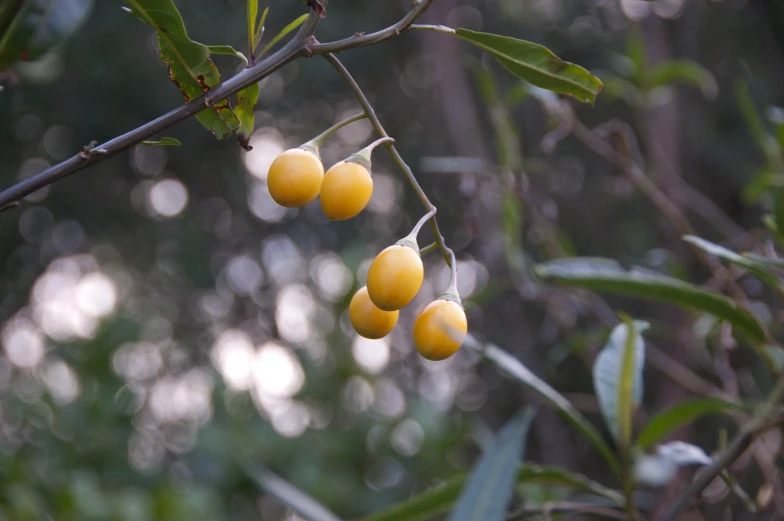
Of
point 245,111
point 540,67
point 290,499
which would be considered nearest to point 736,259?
point 540,67

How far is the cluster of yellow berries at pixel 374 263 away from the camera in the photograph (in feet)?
2.07

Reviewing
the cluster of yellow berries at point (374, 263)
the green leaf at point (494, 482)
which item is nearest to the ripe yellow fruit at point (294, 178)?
the cluster of yellow berries at point (374, 263)

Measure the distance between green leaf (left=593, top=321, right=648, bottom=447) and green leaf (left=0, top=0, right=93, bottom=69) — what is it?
2.66 feet

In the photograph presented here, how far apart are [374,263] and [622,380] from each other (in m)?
0.55

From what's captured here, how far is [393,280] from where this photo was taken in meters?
0.63

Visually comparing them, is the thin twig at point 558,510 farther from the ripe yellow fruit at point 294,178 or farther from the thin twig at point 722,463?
the ripe yellow fruit at point 294,178

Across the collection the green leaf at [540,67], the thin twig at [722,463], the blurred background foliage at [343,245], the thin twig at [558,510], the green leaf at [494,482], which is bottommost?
the blurred background foliage at [343,245]

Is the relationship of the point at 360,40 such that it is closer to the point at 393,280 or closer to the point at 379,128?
the point at 379,128

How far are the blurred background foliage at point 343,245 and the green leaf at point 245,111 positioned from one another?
0.89 m

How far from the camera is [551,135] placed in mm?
1588

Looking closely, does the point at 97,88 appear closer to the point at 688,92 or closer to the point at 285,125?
the point at 285,125

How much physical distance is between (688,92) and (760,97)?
832 mm

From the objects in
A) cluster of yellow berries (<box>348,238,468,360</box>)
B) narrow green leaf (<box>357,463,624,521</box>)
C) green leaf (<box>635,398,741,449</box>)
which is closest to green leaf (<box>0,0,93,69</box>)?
cluster of yellow berries (<box>348,238,468,360</box>)

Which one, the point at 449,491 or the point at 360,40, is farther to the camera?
the point at 449,491
